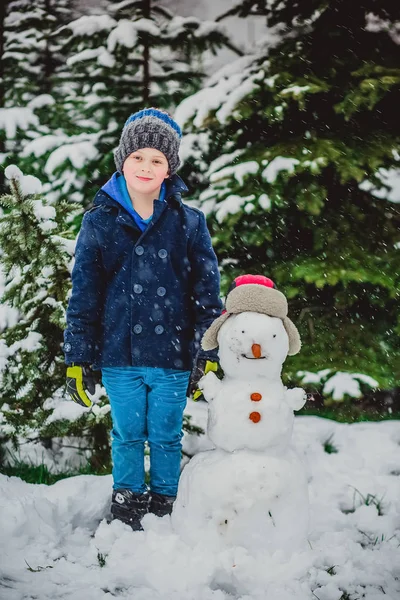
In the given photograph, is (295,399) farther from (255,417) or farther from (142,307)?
(142,307)

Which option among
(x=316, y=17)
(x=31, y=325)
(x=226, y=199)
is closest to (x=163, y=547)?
(x=31, y=325)

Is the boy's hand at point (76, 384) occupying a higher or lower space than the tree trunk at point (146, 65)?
lower

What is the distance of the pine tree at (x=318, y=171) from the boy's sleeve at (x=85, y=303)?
169cm

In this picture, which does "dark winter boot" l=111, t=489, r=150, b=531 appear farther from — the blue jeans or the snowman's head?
the snowman's head

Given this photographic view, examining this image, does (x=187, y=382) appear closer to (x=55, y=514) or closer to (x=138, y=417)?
(x=138, y=417)

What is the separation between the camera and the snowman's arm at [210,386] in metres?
2.57

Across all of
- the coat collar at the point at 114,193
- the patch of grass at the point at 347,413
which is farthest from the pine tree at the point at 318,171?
the coat collar at the point at 114,193

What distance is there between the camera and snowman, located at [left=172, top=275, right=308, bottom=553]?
2354 millimetres

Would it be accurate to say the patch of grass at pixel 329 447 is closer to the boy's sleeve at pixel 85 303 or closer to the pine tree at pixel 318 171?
the pine tree at pixel 318 171

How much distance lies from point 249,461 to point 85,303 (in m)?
1.14

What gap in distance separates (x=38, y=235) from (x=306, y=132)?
102 inches

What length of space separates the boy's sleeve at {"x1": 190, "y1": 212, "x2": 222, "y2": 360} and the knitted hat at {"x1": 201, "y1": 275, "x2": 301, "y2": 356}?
0.21 m

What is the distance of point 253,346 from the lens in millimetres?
2451

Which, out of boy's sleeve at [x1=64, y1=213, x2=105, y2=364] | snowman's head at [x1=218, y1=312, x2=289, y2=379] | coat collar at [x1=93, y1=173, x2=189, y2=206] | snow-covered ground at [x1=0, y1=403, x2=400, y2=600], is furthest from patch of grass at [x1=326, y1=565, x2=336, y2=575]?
coat collar at [x1=93, y1=173, x2=189, y2=206]
